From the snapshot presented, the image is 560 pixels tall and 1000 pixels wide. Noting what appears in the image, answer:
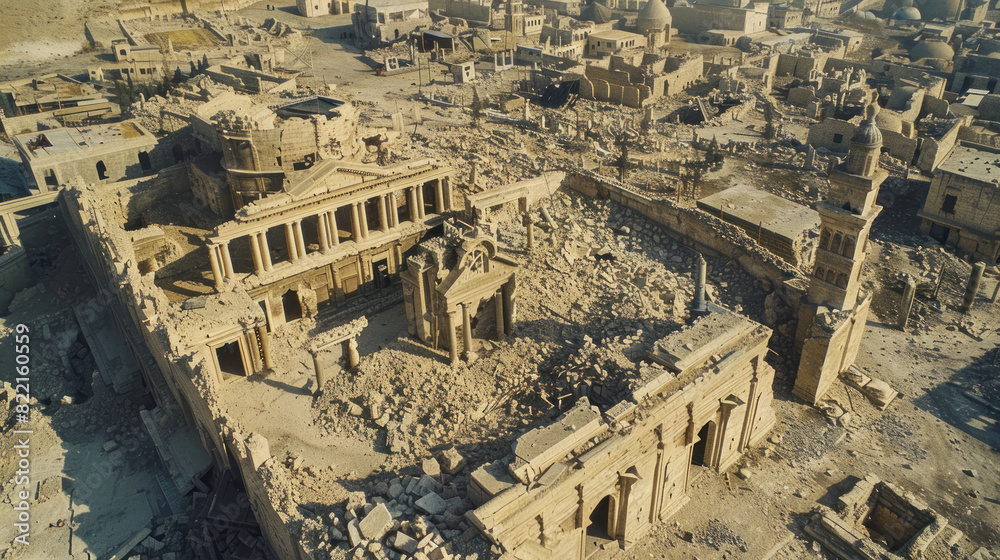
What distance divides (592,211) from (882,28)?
85.4 meters

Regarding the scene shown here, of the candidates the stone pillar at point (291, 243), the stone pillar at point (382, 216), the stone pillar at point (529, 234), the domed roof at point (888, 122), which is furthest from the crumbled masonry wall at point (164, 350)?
the domed roof at point (888, 122)

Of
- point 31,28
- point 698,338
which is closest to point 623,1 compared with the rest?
point 31,28

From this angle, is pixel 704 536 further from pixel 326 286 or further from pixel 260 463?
pixel 326 286

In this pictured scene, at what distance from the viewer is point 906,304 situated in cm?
3222

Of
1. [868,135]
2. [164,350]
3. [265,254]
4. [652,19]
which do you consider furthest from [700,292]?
[652,19]

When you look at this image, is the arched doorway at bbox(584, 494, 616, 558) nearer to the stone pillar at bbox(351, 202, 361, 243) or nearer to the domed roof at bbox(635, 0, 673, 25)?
the stone pillar at bbox(351, 202, 361, 243)

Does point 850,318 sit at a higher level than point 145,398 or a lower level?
higher

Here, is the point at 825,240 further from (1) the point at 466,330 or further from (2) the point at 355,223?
(2) the point at 355,223

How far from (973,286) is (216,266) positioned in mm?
35882

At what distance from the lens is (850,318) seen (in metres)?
28.2

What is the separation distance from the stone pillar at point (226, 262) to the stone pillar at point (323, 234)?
4.18 metres

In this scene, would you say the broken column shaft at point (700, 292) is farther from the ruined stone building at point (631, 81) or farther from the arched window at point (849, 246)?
the ruined stone building at point (631, 81)

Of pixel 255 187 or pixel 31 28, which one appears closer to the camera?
pixel 255 187

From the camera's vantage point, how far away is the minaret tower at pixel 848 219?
26406 millimetres
